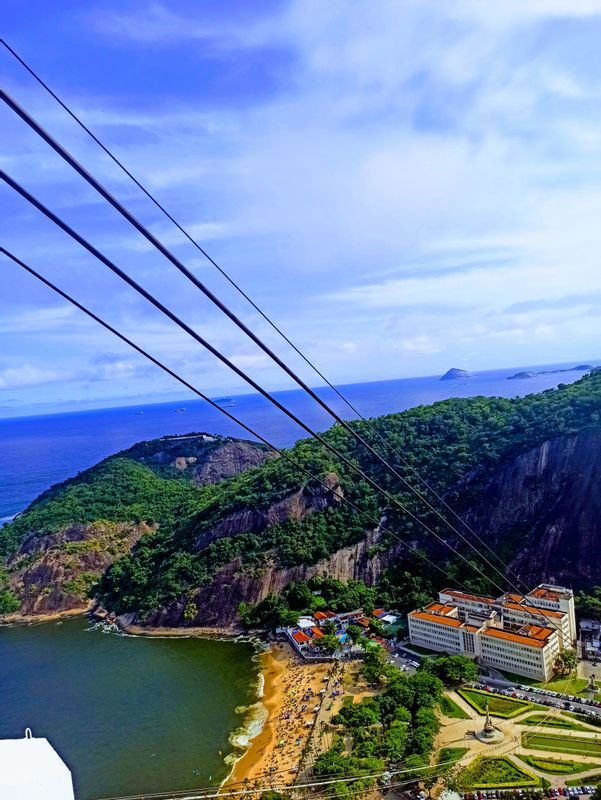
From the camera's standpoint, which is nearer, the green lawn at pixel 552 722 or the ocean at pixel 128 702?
the green lawn at pixel 552 722

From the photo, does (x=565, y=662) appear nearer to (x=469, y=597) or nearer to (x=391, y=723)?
(x=469, y=597)

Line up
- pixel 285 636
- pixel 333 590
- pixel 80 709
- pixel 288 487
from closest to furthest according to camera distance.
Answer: pixel 80 709 → pixel 285 636 → pixel 333 590 → pixel 288 487

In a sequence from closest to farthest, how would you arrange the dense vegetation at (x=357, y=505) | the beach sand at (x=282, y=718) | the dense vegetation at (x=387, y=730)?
the dense vegetation at (x=387, y=730) < the beach sand at (x=282, y=718) < the dense vegetation at (x=357, y=505)

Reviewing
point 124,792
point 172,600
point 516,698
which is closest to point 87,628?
point 172,600

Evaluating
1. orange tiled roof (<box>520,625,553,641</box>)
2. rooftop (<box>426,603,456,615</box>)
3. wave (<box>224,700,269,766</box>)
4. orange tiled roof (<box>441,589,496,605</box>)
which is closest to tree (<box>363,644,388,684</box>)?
rooftop (<box>426,603,456,615</box>)

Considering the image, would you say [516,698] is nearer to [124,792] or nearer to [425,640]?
[425,640]

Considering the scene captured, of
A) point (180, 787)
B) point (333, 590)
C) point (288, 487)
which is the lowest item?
point (180, 787)

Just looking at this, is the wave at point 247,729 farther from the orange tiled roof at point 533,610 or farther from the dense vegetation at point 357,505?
the orange tiled roof at point 533,610


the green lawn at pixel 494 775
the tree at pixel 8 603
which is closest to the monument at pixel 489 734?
the green lawn at pixel 494 775
